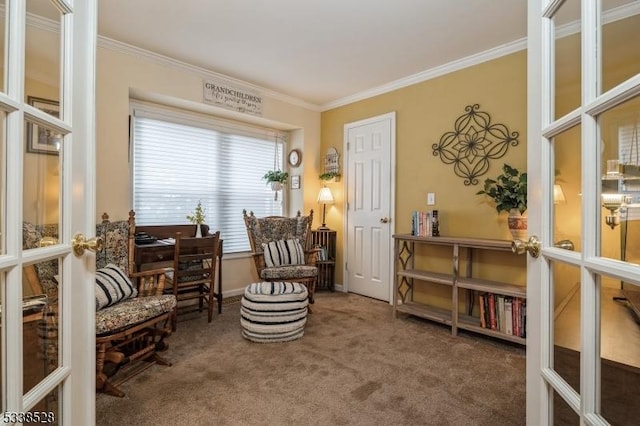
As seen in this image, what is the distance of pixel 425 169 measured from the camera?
343 cm

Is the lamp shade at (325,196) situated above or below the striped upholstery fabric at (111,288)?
above

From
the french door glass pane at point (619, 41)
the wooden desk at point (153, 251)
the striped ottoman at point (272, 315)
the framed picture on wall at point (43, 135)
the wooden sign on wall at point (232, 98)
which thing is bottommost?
the striped ottoman at point (272, 315)

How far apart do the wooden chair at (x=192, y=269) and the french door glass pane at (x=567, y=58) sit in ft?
8.70

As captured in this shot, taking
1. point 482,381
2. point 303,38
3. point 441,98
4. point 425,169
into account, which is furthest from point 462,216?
point 303,38

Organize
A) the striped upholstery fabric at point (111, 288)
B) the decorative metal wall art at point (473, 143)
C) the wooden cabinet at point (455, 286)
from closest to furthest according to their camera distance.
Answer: the striped upholstery fabric at point (111, 288)
the wooden cabinet at point (455, 286)
the decorative metal wall art at point (473, 143)

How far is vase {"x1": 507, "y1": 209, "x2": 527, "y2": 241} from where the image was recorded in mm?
2516

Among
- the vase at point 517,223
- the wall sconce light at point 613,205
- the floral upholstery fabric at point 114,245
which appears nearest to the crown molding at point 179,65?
the floral upholstery fabric at point 114,245

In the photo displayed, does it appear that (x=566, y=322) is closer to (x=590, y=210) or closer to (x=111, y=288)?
(x=590, y=210)

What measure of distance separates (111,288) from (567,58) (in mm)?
2409

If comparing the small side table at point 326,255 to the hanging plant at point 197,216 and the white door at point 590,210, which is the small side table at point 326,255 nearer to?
the hanging plant at point 197,216

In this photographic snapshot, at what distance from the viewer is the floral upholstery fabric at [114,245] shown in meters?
2.48

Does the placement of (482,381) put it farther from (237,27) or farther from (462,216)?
(237,27)

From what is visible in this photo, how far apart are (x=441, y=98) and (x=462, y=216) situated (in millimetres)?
1205

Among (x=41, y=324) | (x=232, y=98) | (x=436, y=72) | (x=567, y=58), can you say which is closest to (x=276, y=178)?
(x=232, y=98)
